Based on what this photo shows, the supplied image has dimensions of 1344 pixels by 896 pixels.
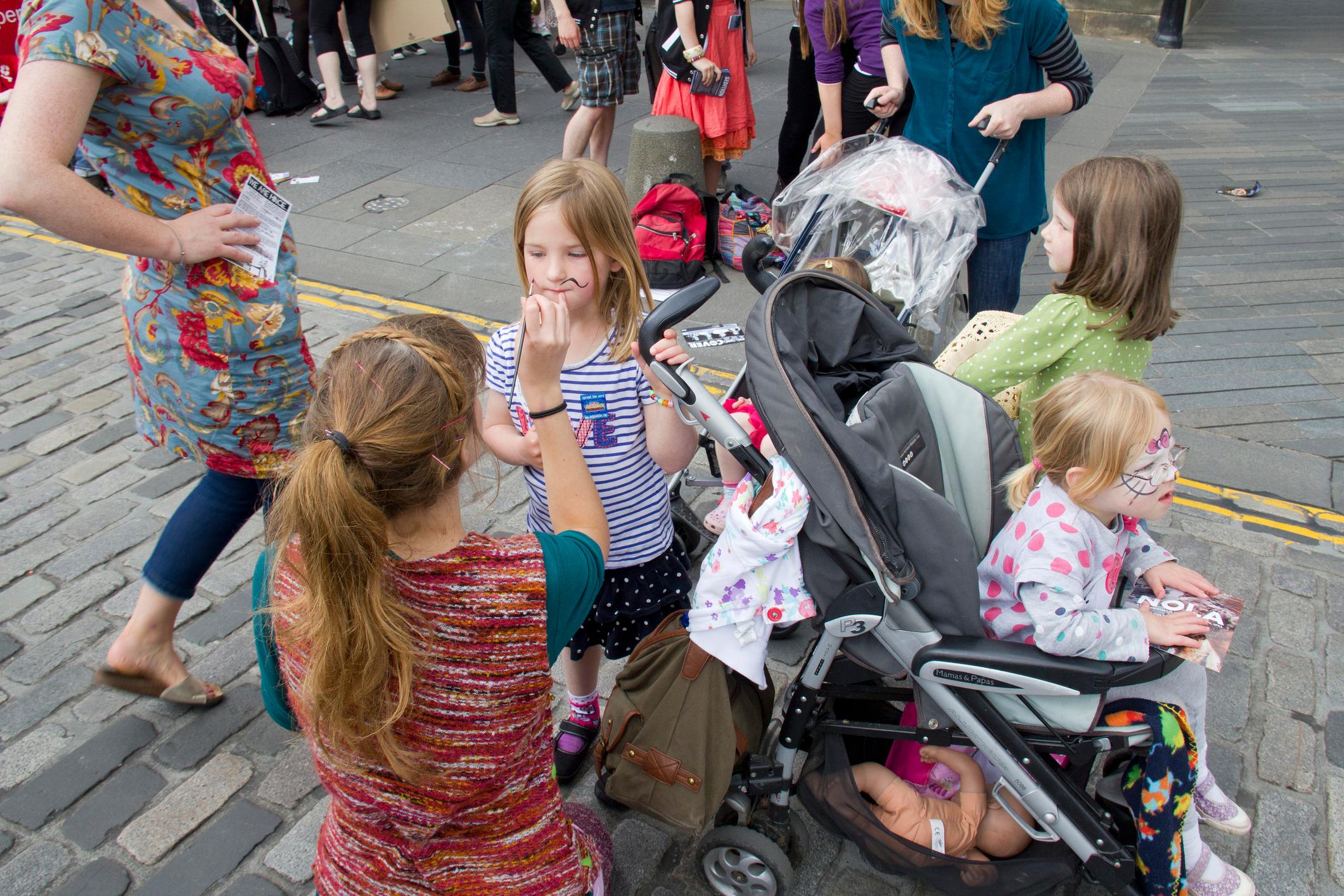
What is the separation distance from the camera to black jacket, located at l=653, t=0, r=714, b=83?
5617 mm

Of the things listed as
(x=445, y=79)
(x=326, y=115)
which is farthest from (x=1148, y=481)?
(x=445, y=79)

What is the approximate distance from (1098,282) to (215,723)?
2.80 m

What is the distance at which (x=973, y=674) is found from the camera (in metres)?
1.86

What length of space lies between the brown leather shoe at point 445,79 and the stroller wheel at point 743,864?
935cm

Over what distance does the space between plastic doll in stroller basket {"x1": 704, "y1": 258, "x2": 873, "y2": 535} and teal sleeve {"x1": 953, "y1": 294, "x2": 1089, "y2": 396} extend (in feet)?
1.28

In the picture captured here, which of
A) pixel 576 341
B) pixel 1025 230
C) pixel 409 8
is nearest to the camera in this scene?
pixel 576 341

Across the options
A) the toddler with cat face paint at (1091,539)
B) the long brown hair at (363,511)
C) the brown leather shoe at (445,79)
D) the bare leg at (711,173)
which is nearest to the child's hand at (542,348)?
the long brown hair at (363,511)

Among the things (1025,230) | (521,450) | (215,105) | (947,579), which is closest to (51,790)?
(521,450)

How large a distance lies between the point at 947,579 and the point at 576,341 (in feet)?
3.44

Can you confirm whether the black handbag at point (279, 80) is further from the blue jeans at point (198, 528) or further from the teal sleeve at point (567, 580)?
the teal sleeve at point (567, 580)

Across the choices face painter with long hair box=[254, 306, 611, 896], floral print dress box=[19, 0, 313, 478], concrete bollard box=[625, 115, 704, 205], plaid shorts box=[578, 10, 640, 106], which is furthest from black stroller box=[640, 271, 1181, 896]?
plaid shorts box=[578, 10, 640, 106]

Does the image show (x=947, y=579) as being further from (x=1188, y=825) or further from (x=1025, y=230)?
(x=1025, y=230)

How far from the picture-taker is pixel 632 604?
244 centimetres

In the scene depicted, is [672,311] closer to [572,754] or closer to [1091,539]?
[1091,539]
